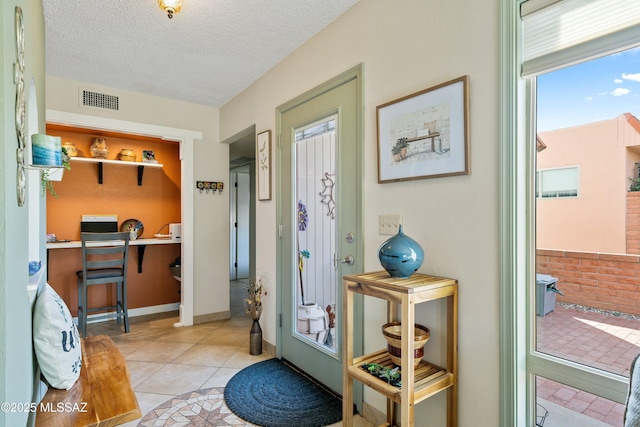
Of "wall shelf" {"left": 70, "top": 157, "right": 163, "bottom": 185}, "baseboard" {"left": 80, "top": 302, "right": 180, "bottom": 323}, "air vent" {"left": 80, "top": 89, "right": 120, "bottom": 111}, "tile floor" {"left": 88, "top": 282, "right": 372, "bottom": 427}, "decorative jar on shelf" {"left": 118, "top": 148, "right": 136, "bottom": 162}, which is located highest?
"air vent" {"left": 80, "top": 89, "right": 120, "bottom": 111}

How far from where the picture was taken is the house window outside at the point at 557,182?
1.36 m

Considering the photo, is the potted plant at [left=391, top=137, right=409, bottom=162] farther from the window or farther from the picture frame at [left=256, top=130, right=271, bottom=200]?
the picture frame at [left=256, top=130, right=271, bottom=200]

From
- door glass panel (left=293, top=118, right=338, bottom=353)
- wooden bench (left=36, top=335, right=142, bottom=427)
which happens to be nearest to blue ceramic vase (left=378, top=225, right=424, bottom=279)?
door glass panel (left=293, top=118, right=338, bottom=353)

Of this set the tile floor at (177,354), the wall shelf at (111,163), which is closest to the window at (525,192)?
the tile floor at (177,354)

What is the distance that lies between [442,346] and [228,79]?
2910 millimetres

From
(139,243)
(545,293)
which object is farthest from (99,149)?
(545,293)

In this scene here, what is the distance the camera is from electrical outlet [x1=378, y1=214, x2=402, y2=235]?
186cm

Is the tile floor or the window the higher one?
the window

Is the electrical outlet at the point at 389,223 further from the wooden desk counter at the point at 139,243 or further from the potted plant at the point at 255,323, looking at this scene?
the wooden desk counter at the point at 139,243

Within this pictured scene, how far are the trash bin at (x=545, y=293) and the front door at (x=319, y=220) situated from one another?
0.95 metres

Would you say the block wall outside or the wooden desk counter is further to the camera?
the wooden desk counter

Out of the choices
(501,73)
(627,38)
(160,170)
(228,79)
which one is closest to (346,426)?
(501,73)

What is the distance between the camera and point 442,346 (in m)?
1.66

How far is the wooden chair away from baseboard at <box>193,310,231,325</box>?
70 centimetres
